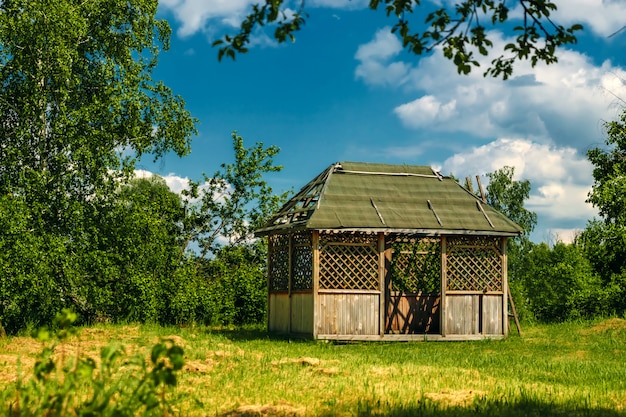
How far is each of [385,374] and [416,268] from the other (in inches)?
411

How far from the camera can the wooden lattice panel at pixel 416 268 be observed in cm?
2302

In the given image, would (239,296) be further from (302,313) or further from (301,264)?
(302,313)

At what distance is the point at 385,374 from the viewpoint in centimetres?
1287

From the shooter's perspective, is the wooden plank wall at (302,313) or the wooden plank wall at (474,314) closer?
the wooden plank wall at (302,313)

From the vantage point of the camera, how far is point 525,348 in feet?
64.6

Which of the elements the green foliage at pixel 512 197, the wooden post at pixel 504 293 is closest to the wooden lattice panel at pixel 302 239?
the wooden post at pixel 504 293

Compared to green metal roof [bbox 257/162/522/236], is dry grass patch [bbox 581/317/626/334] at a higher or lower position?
lower

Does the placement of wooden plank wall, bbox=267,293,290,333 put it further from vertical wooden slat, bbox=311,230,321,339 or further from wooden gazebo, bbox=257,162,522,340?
vertical wooden slat, bbox=311,230,321,339

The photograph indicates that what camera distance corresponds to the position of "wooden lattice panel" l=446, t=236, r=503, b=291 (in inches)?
864

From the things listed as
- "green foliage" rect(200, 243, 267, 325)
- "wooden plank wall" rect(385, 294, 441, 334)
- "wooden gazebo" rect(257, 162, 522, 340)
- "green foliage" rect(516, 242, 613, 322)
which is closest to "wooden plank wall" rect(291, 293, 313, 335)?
"wooden gazebo" rect(257, 162, 522, 340)

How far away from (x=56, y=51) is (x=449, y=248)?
1246 centimetres

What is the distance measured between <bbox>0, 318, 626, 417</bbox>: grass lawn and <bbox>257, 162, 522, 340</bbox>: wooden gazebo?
0.82 metres

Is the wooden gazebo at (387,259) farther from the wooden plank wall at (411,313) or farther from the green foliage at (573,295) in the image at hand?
the green foliage at (573,295)

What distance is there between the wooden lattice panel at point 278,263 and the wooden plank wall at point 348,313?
85.8 inches
